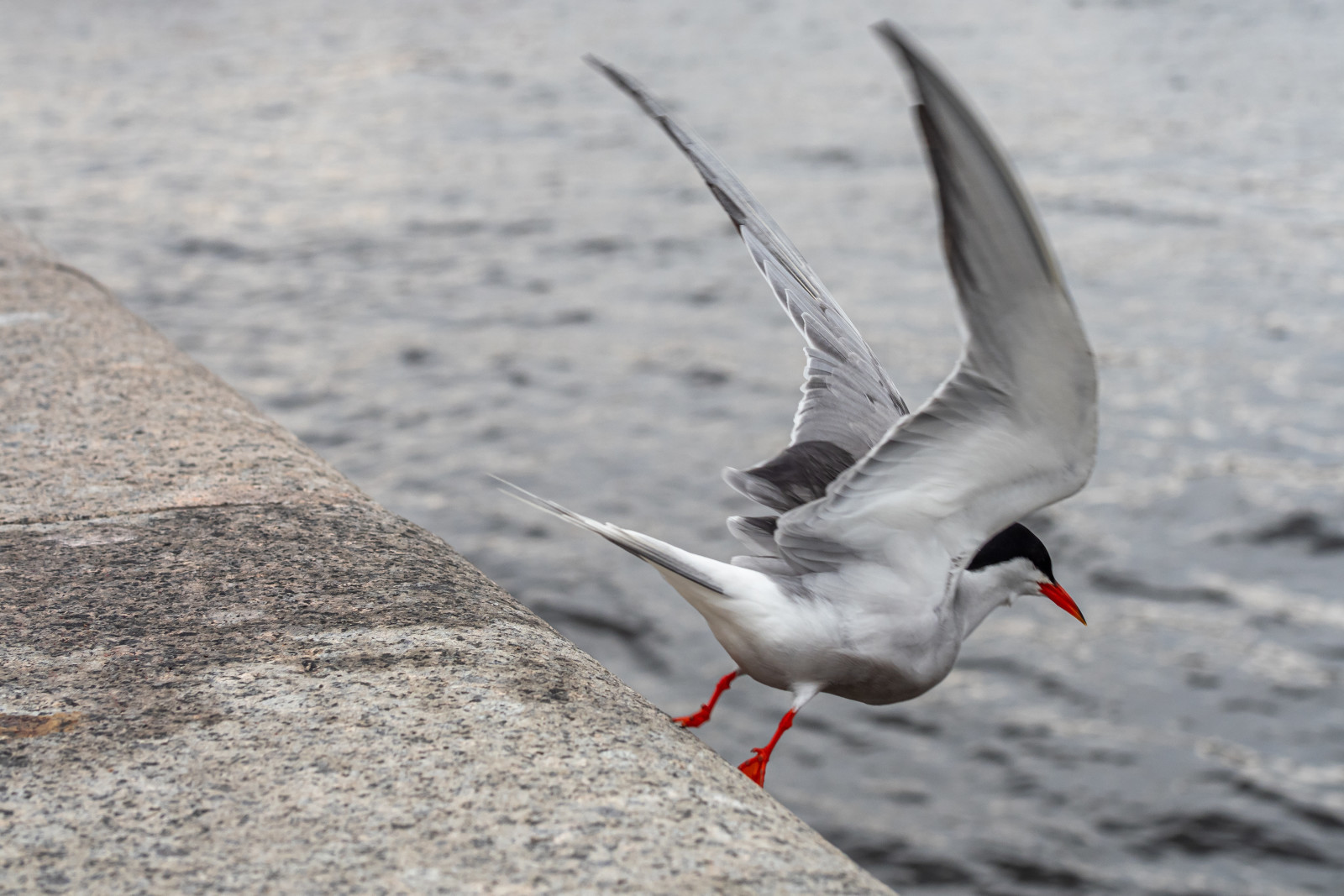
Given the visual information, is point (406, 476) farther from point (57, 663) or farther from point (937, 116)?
point (937, 116)

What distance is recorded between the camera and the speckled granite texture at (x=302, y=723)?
181 cm

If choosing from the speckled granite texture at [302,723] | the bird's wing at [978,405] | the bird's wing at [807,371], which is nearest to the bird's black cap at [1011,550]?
the bird's wing at [978,405]

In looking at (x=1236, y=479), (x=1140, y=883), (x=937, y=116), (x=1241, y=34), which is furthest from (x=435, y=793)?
(x=1241, y=34)

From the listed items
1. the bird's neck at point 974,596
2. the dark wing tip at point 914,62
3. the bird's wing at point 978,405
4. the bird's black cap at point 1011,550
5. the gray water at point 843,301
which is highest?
the dark wing tip at point 914,62

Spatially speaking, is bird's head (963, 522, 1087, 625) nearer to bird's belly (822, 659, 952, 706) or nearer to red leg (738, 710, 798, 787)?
bird's belly (822, 659, 952, 706)

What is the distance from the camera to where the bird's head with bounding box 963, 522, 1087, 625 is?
8.69ft

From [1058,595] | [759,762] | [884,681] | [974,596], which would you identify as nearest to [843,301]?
[1058,595]

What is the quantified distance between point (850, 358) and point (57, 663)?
6.14 ft

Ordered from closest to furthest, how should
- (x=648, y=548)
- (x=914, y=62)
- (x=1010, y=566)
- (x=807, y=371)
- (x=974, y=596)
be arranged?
(x=914, y=62) < (x=648, y=548) < (x=974, y=596) < (x=1010, y=566) < (x=807, y=371)

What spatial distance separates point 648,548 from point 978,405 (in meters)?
0.65

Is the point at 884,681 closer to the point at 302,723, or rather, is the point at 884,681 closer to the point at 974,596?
the point at 974,596

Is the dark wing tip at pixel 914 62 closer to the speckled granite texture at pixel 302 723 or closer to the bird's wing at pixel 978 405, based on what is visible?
the bird's wing at pixel 978 405

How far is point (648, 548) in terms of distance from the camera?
2283 millimetres

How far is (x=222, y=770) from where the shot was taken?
6.56 ft
